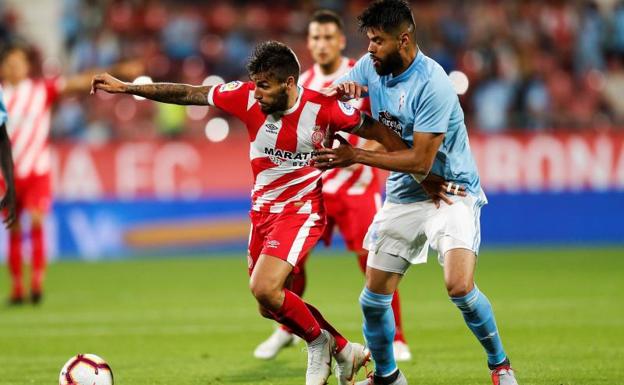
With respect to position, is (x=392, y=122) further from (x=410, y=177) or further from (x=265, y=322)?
(x=265, y=322)

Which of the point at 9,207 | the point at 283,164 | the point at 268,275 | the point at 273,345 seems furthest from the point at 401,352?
the point at 9,207

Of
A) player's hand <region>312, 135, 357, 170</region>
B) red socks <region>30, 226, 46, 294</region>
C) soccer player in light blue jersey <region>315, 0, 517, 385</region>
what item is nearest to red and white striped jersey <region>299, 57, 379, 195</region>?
soccer player in light blue jersey <region>315, 0, 517, 385</region>

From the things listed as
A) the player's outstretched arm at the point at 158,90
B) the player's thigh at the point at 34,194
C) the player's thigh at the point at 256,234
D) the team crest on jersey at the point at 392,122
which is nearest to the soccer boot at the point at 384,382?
the player's thigh at the point at 256,234

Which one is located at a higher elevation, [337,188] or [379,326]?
[337,188]

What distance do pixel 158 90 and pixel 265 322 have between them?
164 inches

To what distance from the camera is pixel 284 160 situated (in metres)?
6.55

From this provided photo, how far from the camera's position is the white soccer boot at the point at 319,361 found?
6.48m

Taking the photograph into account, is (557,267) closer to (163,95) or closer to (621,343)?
(621,343)

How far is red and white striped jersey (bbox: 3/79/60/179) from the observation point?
1212 centimetres

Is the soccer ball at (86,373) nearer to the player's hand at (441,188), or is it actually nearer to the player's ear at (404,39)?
the player's hand at (441,188)

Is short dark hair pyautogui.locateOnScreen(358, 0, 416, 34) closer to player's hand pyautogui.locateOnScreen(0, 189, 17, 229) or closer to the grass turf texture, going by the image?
the grass turf texture

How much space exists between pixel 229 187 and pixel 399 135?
10348 mm

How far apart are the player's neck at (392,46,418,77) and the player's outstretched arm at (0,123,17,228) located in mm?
3152

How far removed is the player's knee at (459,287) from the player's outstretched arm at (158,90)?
1.82 metres
